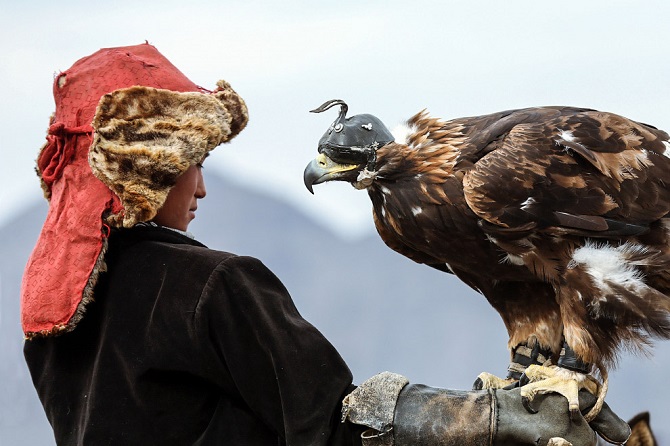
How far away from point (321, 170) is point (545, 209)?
636 mm

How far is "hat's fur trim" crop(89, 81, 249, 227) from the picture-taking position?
6.20 feet

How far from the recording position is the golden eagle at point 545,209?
7.69ft

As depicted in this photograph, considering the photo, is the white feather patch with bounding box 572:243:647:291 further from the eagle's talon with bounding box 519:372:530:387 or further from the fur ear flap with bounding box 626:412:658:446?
the fur ear flap with bounding box 626:412:658:446

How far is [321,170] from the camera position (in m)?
2.39

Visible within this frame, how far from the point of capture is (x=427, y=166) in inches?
97.3

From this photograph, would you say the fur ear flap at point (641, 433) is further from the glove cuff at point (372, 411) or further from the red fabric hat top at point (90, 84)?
the red fabric hat top at point (90, 84)

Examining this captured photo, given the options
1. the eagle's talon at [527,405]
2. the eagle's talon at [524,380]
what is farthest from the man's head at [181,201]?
the eagle's talon at [524,380]

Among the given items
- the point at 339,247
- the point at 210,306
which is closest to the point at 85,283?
the point at 210,306

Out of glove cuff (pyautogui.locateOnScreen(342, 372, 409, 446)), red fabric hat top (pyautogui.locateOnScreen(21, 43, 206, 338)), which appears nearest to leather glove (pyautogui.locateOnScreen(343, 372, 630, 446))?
glove cuff (pyautogui.locateOnScreen(342, 372, 409, 446))

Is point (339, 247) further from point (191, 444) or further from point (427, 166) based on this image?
point (191, 444)

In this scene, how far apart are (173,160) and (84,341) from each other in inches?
20.2

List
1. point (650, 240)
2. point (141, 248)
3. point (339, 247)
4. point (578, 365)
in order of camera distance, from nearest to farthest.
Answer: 1. point (141, 248)
2. point (578, 365)
3. point (650, 240)
4. point (339, 247)

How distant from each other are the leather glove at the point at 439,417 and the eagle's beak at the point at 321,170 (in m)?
0.69

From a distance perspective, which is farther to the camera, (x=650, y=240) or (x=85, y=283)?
(x=650, y=240)
